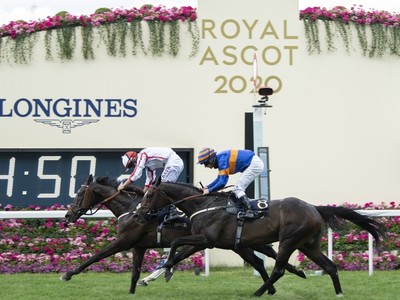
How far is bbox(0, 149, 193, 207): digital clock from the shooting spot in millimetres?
12320

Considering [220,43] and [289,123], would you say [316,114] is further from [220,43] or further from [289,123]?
[220,43]

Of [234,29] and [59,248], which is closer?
[59,248]

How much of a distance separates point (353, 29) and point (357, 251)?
3091 mm

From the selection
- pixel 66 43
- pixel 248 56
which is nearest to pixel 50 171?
pixel 66 43

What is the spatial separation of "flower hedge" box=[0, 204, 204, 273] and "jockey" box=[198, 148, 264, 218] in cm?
262

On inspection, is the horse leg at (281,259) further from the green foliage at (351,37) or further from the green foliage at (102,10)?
the green foliage at (102,10)

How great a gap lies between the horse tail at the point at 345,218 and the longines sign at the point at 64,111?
415cm

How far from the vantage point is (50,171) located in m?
12.4

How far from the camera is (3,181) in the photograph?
12.4 meters

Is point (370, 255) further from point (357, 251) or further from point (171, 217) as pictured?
point (171, 217)

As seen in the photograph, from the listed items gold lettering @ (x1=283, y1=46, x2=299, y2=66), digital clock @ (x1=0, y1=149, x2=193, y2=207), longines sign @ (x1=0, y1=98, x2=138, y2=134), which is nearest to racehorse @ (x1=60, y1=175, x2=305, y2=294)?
digital clock @ (x1=0, y1=149, x2=193, y2=207)

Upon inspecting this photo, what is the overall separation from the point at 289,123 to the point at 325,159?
682 mm

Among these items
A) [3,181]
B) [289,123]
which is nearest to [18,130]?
[3,181]

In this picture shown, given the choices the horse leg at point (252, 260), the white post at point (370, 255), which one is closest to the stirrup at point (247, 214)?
the horse leg at point (252, 260)
